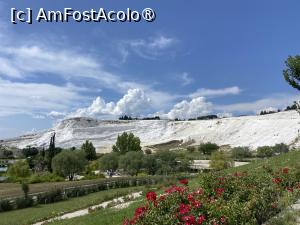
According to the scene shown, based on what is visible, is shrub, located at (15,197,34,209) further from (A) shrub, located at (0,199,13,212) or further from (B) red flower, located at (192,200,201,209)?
(B) red flower, located at (192,200,201,209)

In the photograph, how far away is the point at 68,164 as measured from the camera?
8506 cm

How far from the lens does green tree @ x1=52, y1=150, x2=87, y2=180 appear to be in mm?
84812

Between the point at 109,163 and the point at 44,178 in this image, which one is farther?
the point at 109,163

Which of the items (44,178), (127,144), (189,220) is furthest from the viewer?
(127,144)

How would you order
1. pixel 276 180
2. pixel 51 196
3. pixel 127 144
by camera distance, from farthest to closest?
pixel 127 144
pixel 51 196
pixel 276 180

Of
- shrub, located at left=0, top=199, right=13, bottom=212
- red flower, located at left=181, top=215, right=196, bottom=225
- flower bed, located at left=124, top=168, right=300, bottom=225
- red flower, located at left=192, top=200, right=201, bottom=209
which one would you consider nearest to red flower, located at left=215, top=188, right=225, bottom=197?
flower bed, located at left=124, top=168, right=300, bottom=225

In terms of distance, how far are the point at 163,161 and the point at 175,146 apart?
7838cm

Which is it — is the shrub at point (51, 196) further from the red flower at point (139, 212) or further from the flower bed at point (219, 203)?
the red flower at point (139, 212)

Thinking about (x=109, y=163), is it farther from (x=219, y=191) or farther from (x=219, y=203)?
(x=219, y=203)

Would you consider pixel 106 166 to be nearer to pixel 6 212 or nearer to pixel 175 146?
pixel 6 212

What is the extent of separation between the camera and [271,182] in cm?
1197

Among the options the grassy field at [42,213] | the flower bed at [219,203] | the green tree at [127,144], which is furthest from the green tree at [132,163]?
the flower bed at [219,203]

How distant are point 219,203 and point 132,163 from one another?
76856mm

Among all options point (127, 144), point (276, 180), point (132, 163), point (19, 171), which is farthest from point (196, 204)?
point (127, 144)
